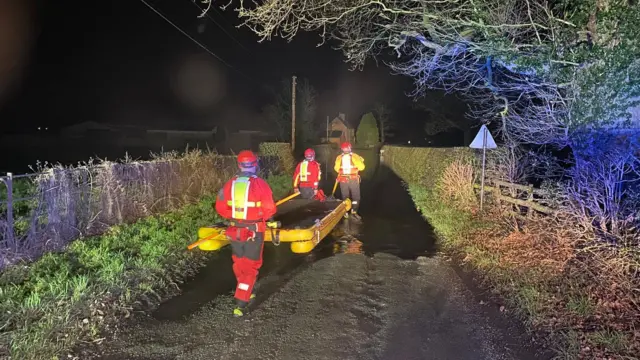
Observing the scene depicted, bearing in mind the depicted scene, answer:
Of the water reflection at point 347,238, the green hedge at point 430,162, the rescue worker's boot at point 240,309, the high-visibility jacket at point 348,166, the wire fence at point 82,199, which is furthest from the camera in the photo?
the green hedge at point 430,162

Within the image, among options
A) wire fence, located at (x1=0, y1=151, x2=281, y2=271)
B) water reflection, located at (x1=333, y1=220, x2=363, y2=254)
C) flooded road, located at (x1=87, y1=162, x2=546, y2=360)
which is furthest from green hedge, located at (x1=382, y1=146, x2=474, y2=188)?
wire fence, located at (x1=0, y1=151, x2=281, y2=271)

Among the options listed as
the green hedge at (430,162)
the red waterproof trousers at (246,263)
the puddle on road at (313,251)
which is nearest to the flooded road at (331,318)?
the puddle on road at (313,251)

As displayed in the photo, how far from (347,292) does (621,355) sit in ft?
10.1

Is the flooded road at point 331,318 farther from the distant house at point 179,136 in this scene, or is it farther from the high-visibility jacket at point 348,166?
the distant house at point 179,136

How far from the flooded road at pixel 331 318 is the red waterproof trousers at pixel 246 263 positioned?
0.27 m

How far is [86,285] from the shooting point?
5.46m

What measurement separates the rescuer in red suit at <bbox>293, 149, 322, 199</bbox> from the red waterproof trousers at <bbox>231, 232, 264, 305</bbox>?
4948 millimetres

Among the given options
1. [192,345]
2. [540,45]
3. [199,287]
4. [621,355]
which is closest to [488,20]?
[540,45]

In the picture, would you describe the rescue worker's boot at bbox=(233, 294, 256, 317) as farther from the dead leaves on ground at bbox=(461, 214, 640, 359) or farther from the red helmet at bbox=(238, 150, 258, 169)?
the dead leaves on ground at bbox=(461, 214, 640, 359)

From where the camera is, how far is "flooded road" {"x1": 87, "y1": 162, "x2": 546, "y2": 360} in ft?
14.1

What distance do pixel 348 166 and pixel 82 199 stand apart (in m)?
6.01

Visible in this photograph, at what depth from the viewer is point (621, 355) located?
12.9ft

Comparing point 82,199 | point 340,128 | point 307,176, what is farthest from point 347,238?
point 340,128

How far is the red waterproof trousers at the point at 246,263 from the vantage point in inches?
203
